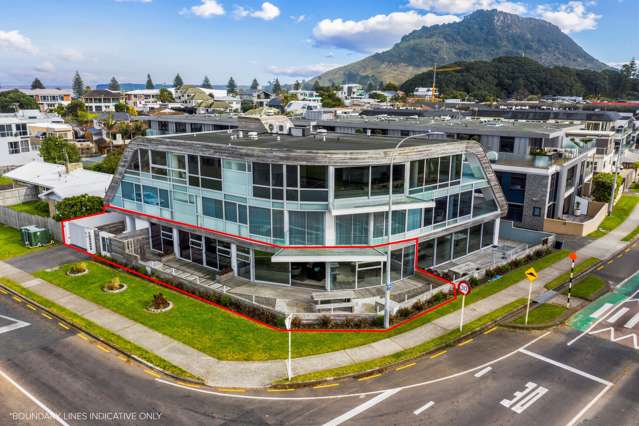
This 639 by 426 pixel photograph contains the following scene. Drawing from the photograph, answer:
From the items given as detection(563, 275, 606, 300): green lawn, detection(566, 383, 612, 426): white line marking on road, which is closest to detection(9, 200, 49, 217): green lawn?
detection(563, 275, 606, 300): green lawn

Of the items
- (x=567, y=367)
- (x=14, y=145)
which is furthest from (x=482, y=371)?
(x=14, y=145)

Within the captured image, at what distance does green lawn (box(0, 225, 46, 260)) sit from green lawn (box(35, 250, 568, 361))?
252 inches

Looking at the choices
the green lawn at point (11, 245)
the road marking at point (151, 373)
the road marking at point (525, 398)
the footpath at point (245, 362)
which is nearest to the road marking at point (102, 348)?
the footpath at point (245, 362)

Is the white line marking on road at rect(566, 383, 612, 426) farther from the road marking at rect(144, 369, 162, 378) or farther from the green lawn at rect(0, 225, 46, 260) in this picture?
the green lawn at rect(0, 225, 46, 260)

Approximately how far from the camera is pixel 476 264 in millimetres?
31812

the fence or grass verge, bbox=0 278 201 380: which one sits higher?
the fence

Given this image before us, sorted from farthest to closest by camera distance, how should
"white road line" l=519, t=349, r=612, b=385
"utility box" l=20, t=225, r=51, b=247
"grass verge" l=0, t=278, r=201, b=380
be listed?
"utility box" l=20, t=225, r=51, b=247, "grass verge" l=0, t=278, r=201, b=380, "white road line" l=519, t=349, r=612, b=385

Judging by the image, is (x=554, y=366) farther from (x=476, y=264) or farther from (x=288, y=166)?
(x=288, y=166)

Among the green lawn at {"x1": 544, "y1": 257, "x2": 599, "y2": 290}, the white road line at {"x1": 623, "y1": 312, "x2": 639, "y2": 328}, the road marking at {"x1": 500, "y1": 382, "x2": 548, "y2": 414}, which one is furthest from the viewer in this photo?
the green lawn at {"x1": 544, "y1": 257, "x2": 599, "y2": 290}

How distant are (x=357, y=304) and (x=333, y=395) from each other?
23.9ft

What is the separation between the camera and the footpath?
19.0 meters

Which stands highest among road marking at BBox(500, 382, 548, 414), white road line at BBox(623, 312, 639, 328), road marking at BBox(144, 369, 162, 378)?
road marking at BBox(144, 369, 162, 378)

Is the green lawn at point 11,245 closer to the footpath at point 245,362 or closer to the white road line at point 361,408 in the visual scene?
the footpath at point 245,362

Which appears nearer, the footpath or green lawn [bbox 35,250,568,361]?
the footpath
